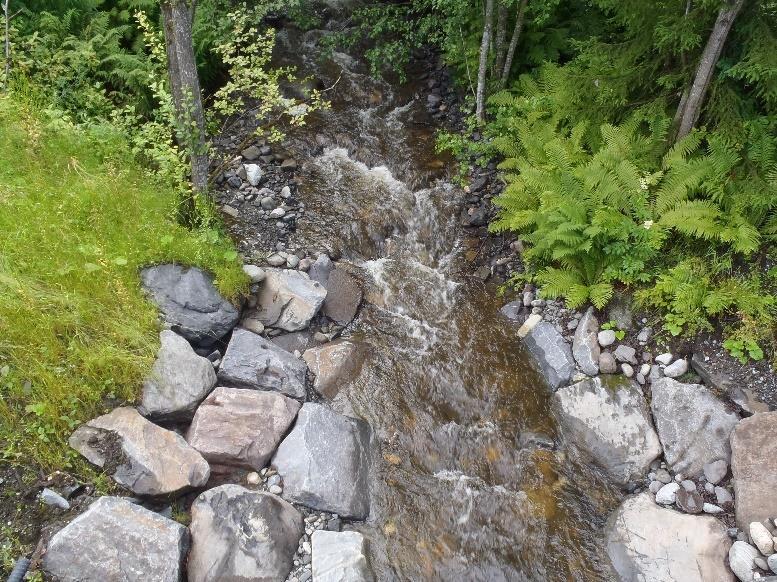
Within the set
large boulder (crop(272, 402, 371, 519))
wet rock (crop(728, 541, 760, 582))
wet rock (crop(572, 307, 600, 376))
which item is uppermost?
wet rock (crop(572, 307, 600, 376))

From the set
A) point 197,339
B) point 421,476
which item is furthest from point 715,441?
point 197,339

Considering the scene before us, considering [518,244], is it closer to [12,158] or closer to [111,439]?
[111,439]

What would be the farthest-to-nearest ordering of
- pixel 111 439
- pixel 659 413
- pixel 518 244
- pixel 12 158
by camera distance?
1. pixel 518 244
2. pixel 12 158
3. pixel 659 413
4. pixel 111 439

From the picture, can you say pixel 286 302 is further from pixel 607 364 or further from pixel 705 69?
pixel 705 69

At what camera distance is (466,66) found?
1064 cm

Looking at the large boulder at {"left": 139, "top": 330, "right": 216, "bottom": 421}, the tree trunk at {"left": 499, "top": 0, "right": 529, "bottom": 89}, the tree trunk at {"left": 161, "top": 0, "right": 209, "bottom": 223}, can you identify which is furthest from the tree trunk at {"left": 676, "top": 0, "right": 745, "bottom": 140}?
the large boulder at {"left": 139, "top": 330, "right": 216, "bottom": 421}

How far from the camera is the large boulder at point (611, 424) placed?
22.2 ft

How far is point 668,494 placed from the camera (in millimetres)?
6391

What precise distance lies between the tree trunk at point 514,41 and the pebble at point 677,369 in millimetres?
6121

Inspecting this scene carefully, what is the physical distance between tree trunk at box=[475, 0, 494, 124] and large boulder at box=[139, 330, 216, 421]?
22.3 feet

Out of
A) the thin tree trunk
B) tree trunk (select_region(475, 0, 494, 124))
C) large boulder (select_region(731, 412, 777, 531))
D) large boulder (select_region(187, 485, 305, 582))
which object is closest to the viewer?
large boulder (select_region(187, 485, 305, 582))

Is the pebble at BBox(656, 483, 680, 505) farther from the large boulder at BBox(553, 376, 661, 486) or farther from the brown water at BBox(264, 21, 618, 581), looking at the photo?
the brown water at BBox(264, 21, 618, 581)

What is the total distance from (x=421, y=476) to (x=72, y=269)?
464cm

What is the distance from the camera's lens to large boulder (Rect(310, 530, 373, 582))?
5500 mm
